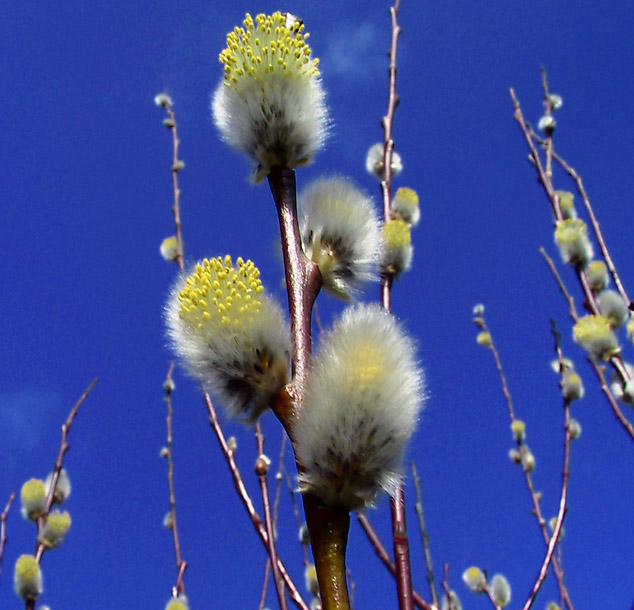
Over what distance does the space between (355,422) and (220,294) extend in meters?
0.29

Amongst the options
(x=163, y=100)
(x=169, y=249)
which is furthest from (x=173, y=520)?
(x=163, y=100)

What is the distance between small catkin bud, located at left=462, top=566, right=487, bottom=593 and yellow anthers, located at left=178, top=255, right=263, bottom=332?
327 cm

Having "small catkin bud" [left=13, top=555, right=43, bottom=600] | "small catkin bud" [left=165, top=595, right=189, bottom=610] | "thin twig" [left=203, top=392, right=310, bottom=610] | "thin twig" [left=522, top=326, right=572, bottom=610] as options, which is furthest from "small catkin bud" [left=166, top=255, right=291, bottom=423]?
"small catkin bud" [left=13, top=555, right=43, bottom=600]

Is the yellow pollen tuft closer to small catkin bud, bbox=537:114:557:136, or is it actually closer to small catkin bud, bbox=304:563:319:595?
small catkin bud, bbox=304:563:319:595

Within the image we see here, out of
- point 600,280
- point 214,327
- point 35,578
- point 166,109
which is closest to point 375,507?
point 214,327

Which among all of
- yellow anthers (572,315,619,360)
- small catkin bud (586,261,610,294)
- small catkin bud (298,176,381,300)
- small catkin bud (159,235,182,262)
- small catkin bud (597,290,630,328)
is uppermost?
small catkin bud (159,235,182,262)

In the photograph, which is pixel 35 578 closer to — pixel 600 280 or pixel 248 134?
pixel 248 134

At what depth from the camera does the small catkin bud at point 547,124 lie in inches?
131

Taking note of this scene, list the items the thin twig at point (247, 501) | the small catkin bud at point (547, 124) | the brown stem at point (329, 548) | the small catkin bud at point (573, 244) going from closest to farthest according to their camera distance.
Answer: the brown stem at point (329, 548) → the thin twig at point (247, 501) → the small catkin bud at point (573, 244) → the small catkin bud at point (547, 124)

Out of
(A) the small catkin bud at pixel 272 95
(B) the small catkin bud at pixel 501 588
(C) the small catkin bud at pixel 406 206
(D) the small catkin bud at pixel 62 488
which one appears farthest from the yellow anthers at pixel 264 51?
(B) the small catkin bud at pixel 501 588

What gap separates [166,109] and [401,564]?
2.99 meters

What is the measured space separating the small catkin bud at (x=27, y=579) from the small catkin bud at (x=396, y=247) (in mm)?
1824

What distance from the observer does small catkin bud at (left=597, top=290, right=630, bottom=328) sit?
2.81m

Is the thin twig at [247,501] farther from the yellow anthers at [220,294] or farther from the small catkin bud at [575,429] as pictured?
the small catkin bud at [575,429]
